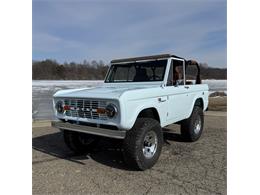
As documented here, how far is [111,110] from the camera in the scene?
4168mm

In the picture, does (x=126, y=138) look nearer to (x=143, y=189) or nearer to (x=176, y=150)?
(x=143, y=189)

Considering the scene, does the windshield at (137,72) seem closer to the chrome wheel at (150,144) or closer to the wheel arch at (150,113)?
the wheel arch at (150,113)

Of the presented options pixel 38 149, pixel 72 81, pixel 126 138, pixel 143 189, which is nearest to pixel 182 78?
pixel 126 138

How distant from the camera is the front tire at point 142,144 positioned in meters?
4.29

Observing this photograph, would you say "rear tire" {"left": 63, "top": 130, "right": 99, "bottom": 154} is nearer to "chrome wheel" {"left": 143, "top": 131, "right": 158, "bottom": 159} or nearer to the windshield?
"chrome wheel" {"left": 143, "top": 131, "right": 158, "bottom": 159}

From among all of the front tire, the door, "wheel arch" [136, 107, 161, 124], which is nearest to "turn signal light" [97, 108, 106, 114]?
the front tire

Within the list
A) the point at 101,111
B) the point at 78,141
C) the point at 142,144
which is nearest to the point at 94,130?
the point at 101,111

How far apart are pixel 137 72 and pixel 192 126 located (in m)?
1.85

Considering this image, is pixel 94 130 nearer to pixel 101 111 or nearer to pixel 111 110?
pixel 101 111

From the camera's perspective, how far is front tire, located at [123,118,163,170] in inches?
169

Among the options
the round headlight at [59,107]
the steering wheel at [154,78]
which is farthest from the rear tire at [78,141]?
the steering wheel at [154,78]

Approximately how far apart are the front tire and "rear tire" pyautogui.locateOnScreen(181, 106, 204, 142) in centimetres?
182

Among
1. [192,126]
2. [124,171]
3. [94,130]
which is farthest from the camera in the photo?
[192,126]

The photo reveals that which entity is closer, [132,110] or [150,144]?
[132,110]
